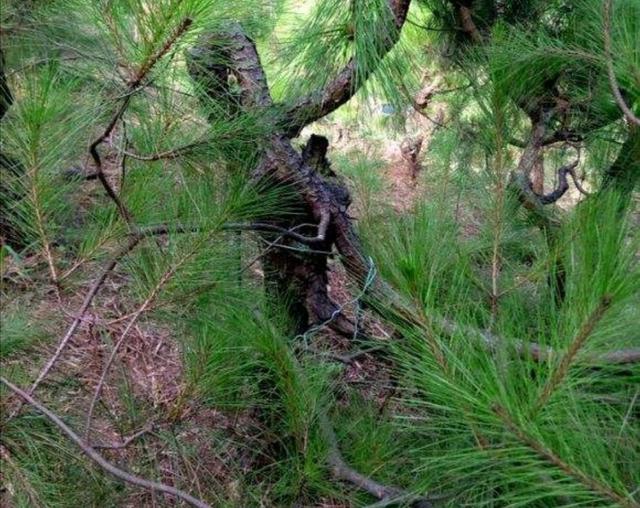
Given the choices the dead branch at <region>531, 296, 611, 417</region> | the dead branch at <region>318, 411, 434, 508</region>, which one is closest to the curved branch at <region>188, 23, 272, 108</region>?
the dead branch at <region>318, 411, 434, 508</region>

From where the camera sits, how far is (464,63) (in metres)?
1.13

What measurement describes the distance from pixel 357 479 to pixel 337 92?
547 millimetres

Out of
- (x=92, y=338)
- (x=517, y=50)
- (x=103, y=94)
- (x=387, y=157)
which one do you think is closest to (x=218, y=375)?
(x=103, y=94)

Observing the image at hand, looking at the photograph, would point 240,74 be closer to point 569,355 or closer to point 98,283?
point 98,283

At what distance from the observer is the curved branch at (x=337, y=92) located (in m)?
0.88

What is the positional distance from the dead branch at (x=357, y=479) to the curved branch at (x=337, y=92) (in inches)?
18.0

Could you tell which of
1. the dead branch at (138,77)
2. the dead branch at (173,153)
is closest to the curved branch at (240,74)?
Answer: the dead branch at (173,153)

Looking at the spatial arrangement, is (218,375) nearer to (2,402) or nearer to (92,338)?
(2,402)

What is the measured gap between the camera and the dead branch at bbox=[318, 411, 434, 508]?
2.40ft

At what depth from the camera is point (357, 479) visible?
0.79 metres

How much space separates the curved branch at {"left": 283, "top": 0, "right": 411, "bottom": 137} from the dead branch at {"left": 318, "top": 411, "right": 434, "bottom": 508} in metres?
0.46

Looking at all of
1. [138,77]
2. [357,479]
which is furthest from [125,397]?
[138,77]

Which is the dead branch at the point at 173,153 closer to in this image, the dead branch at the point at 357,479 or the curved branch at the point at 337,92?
the curved branch at the point at 337,92

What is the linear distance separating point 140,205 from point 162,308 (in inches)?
5.7
